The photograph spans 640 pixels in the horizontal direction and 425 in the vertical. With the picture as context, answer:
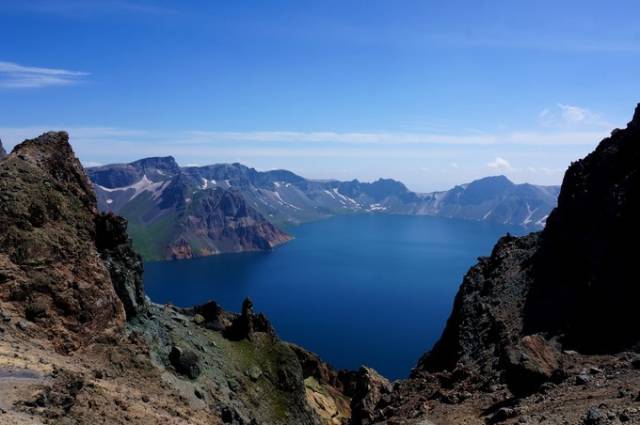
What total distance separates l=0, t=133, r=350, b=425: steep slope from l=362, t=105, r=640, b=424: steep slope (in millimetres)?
17555

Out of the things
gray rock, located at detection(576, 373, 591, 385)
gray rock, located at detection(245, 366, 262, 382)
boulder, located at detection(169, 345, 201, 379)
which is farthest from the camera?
gray rock, located at detection(245, 366, 262, 382)

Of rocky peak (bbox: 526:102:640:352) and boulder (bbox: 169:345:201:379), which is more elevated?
rocky peak (bbox: 526:102:640:352)

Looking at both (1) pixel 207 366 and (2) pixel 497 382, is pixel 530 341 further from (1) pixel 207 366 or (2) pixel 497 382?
(1) pixel 207 366

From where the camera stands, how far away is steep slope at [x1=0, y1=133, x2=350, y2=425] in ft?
99.1

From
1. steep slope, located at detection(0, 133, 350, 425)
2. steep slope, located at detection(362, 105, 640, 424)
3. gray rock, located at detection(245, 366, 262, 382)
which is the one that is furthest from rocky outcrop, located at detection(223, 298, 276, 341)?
steep slope, located at detection(362, 105, 640, 424)

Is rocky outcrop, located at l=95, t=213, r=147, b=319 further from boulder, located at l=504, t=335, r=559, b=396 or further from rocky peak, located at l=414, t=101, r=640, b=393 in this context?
boulder, located at l=504, t=335, r=559, b=396

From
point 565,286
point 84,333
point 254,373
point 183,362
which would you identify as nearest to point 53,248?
point 84,333

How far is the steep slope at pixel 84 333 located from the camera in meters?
30.2

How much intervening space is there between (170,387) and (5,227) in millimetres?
18252

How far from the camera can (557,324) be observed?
4834cm

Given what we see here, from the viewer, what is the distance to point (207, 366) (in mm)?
56438

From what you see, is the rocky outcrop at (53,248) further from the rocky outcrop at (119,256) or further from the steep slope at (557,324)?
the steep slope at (557,324)

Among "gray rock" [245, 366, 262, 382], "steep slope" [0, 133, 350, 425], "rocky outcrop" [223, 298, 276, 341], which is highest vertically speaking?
"steep slope" [0, 133, 350, 425]

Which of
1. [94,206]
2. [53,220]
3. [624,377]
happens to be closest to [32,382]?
[53,220]
